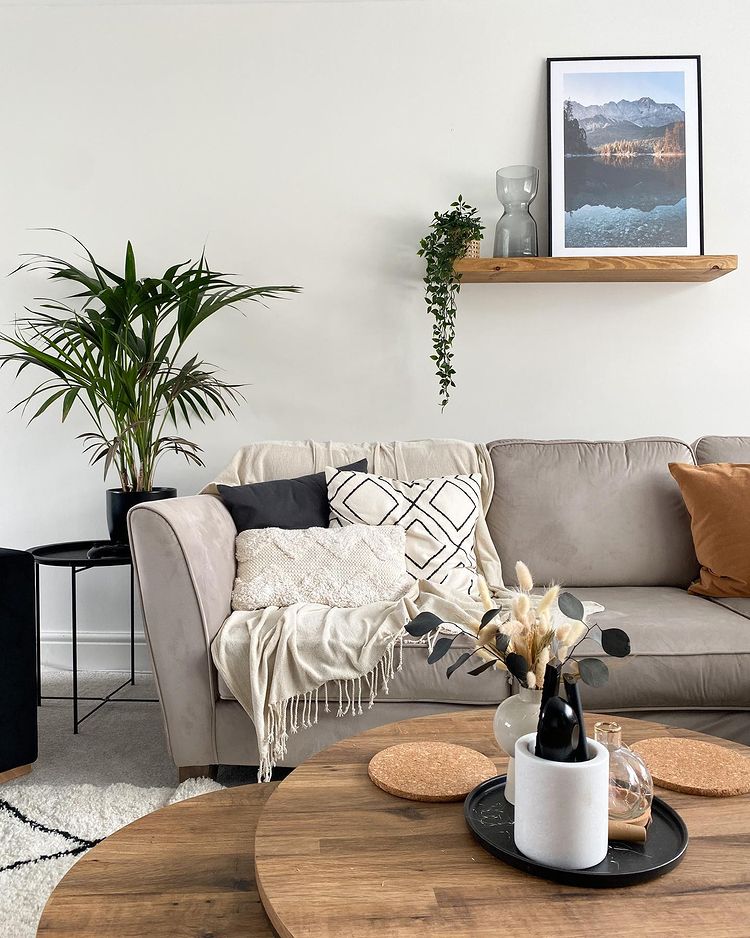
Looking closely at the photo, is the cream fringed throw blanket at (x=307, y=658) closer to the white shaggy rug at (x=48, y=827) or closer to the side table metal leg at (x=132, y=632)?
Result: the white shaggy rug at (x=48, y=827)

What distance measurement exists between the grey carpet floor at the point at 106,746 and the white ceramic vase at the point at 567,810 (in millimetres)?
1384

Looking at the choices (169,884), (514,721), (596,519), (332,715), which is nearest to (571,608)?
(514,721)

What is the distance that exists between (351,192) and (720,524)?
1.83m

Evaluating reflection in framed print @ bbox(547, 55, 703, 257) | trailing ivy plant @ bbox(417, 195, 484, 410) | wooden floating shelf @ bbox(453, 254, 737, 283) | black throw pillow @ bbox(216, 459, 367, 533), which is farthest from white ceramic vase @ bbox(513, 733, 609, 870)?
reflection in framed print @ bbox(547, 55, 703, 257)

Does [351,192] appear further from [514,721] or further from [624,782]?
[624,782]

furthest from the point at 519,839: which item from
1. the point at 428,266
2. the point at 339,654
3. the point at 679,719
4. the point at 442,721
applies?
the point at 428,266

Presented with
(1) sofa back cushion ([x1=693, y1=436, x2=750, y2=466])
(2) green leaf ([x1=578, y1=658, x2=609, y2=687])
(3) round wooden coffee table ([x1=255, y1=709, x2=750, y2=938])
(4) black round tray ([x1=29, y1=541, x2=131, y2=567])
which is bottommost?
(3) round wooden coffee table ([x1=255, y1=709, x2=750, y2=938])

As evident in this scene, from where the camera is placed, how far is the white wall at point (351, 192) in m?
3.08

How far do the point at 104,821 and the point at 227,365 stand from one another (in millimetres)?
1756

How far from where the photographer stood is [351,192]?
10.3ft

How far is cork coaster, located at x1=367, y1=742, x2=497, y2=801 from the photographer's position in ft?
3.84

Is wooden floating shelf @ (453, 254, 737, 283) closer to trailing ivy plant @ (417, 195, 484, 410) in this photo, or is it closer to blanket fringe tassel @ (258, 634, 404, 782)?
trailing ivy plant @ (417, 195, 484, 410)

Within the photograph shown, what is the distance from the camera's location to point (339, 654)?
1.98 m

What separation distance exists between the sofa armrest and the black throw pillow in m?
0.35
